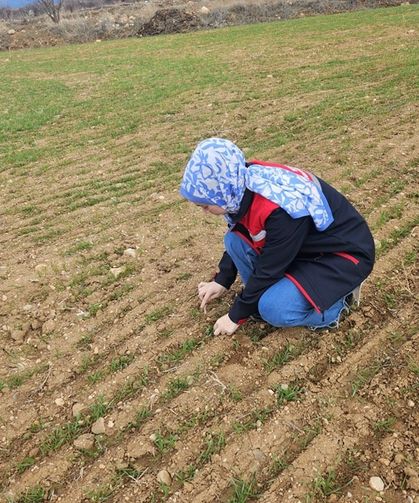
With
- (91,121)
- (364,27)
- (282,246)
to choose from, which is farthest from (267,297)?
(364,27)

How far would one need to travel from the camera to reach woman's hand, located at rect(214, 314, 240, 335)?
3.01 meters

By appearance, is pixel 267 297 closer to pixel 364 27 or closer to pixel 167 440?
pixel 167 440

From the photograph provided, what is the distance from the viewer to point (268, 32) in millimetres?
18562

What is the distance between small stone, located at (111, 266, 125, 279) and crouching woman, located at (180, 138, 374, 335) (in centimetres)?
118

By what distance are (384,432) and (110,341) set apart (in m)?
1.80

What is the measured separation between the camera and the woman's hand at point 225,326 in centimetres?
301

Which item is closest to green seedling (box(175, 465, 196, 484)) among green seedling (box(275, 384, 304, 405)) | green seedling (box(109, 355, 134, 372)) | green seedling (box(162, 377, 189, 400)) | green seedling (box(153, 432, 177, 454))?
green seedling (box(153, 432, 177, 454))

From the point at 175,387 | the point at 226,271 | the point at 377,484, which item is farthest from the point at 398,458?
the point at 226,271

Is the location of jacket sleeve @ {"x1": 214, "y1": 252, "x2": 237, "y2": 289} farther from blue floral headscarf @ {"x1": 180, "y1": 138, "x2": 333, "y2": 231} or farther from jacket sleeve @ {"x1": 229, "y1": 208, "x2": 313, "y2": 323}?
blue floral headscarf @ {"x1": 180, "y1": 138, "x2": 333, "y2": 231}

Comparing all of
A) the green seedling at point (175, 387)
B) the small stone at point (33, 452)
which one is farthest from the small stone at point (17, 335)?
the green seedling at point (175, 387)

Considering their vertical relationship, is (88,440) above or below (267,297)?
below

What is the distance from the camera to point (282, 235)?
252cm

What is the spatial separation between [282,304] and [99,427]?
1.24 meters

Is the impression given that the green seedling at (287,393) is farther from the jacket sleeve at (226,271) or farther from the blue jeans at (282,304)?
the jacket sleeve at (226,271)
